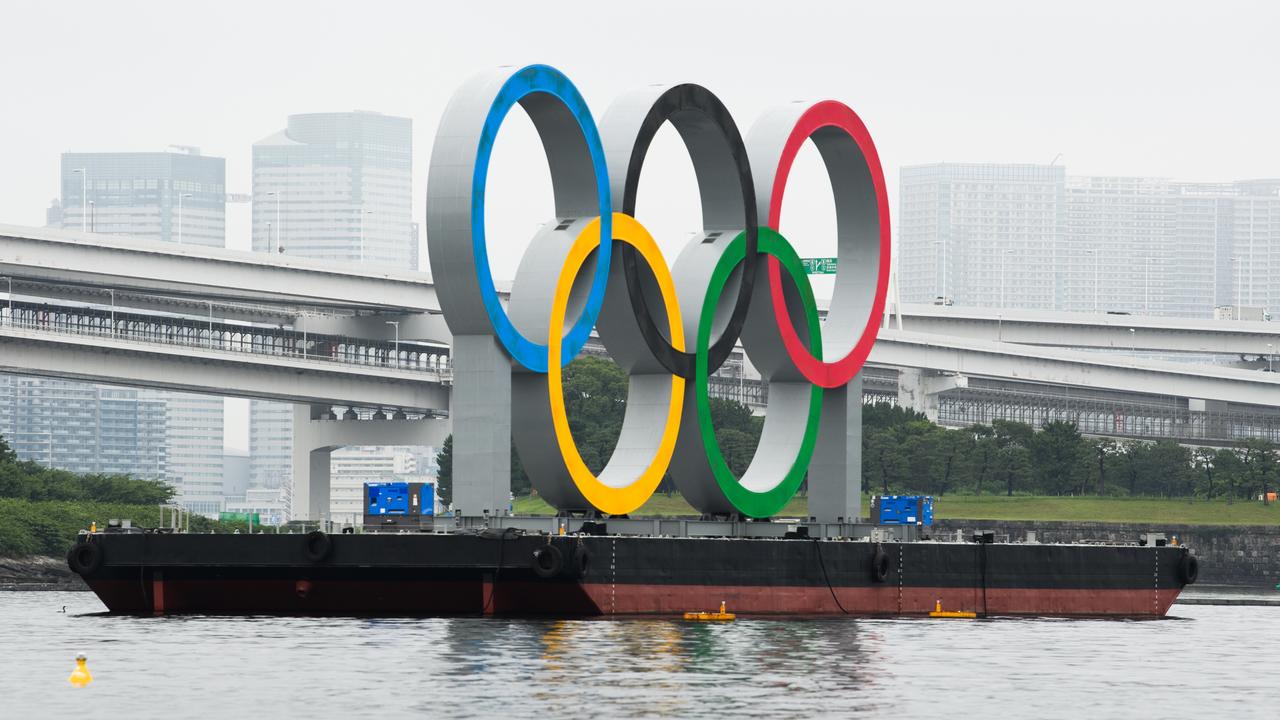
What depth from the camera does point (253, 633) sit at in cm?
6556

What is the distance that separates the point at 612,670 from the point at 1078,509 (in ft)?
408

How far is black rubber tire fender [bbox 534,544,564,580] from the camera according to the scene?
230ft

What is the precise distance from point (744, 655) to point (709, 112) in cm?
2731

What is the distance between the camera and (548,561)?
230 feet

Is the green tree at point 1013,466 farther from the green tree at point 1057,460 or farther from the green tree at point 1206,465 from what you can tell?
the green tree at point 1206,465

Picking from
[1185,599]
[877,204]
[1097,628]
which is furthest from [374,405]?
[1097,628]

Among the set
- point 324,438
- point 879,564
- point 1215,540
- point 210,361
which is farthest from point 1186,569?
point 324,438

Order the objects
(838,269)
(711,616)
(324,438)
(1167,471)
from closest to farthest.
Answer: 1. (711,616)
2. (838,269)
3. (324,438)
4. (1167,471)

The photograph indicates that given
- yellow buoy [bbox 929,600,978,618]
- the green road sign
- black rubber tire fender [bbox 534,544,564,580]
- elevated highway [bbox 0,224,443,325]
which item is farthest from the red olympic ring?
elevated highway [bbox 0,224,443,325]

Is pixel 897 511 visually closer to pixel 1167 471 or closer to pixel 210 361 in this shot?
pixel 210 361

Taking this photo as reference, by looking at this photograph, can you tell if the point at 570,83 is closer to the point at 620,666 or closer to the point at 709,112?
the point at 709,112

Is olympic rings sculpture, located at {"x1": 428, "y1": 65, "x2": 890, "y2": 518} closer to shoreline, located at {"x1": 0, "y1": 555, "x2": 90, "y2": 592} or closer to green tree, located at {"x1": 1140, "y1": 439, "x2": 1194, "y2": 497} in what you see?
shoreline, located at {"x1": 0, "y1": 555, "x2": 90, "y2": 592}

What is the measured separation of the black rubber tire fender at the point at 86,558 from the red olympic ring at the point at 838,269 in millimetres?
28000

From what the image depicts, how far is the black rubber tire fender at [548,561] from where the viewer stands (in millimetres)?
70000
